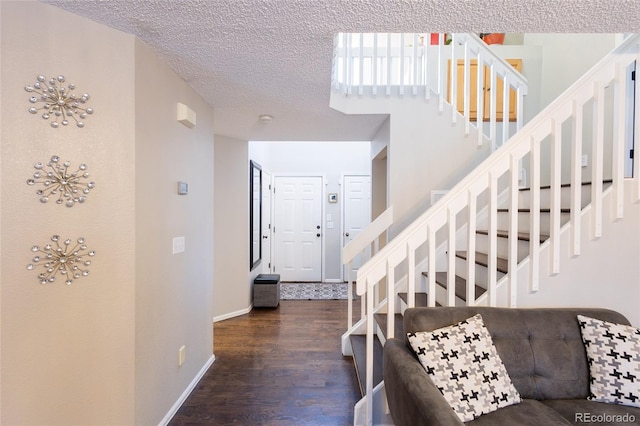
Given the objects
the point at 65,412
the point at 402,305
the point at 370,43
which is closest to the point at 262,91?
the point at 402,305

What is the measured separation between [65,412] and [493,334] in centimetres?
208

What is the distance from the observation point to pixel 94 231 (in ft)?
4.82

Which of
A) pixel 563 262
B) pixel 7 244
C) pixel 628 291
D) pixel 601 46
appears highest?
pixel 601 46

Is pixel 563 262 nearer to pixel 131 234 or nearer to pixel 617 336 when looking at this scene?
pixel 617 336

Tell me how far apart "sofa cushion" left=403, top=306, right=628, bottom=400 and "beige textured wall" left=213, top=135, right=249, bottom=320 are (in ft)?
8.74

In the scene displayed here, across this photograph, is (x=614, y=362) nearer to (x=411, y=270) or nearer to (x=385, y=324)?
(x=411, y=270)

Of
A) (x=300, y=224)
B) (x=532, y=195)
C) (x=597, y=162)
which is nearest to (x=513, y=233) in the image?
(x=532, y=195)

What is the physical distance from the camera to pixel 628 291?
5.51ft

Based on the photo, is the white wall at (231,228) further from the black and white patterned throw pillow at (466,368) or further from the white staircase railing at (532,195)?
the black and white patterned throw pillow at (466,368)

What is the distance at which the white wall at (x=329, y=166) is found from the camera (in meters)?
5.66

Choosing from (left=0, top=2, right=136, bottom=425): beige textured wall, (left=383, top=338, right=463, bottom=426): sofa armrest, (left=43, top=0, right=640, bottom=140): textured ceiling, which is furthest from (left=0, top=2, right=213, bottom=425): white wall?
(left=383, top=338, right=463, bottom=426): sofa armrest

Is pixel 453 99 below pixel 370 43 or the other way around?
below

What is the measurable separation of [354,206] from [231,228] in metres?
2.59

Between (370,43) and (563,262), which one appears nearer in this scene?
(563,262)
